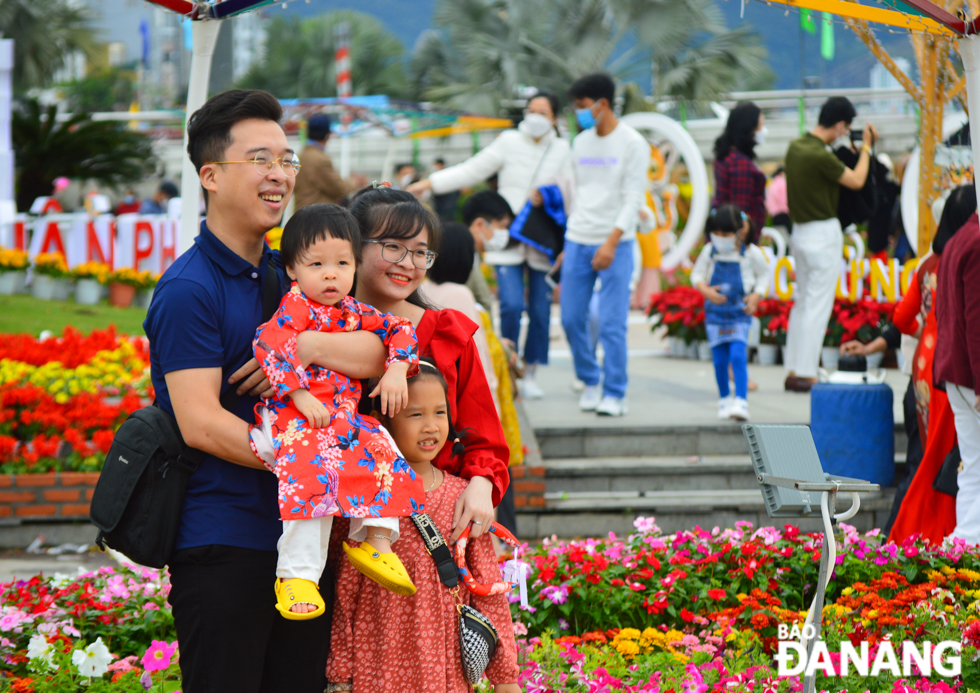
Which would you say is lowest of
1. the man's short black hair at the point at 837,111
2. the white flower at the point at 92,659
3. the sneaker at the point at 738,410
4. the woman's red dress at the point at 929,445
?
the white flower at the point at 92,659

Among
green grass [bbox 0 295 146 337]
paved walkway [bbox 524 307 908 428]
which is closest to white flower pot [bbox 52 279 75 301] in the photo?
green grass [bbox 0 295 146 337]

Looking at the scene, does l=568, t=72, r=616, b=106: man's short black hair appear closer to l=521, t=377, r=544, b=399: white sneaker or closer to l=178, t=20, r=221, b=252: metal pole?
l=521, t=377, r=544, b=399: white sneaker

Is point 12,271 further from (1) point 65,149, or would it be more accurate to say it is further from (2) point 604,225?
(2) point 604,225

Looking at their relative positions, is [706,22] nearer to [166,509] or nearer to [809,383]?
[809,383]

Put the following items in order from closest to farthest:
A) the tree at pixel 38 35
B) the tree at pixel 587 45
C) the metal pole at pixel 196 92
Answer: the metal pole at pixel 196 92 < the tree at pixel 587 45 < the tree at pixel 38 35

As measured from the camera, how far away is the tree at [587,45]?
2489cm

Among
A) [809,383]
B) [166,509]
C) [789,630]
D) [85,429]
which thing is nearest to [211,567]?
[166,509]

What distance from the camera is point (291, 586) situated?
218 cm

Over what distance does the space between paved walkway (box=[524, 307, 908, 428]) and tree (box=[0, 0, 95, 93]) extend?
67.5 feet

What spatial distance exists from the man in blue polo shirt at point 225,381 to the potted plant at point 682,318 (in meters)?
8.33

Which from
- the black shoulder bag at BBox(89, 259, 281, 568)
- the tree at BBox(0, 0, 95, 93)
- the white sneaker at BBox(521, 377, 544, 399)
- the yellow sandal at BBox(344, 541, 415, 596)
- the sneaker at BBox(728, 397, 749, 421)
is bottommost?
the white sneaker at BBox(521, 377, 544, 399)

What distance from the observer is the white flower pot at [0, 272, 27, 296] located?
13.0 metres

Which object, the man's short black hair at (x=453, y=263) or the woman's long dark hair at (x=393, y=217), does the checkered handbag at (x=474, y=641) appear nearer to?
the woman's long dark hair at (x=393, y=217)

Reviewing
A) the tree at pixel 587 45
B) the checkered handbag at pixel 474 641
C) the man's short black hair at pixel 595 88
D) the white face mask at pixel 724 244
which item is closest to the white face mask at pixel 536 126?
the man's short black hair at pixel 595 88
